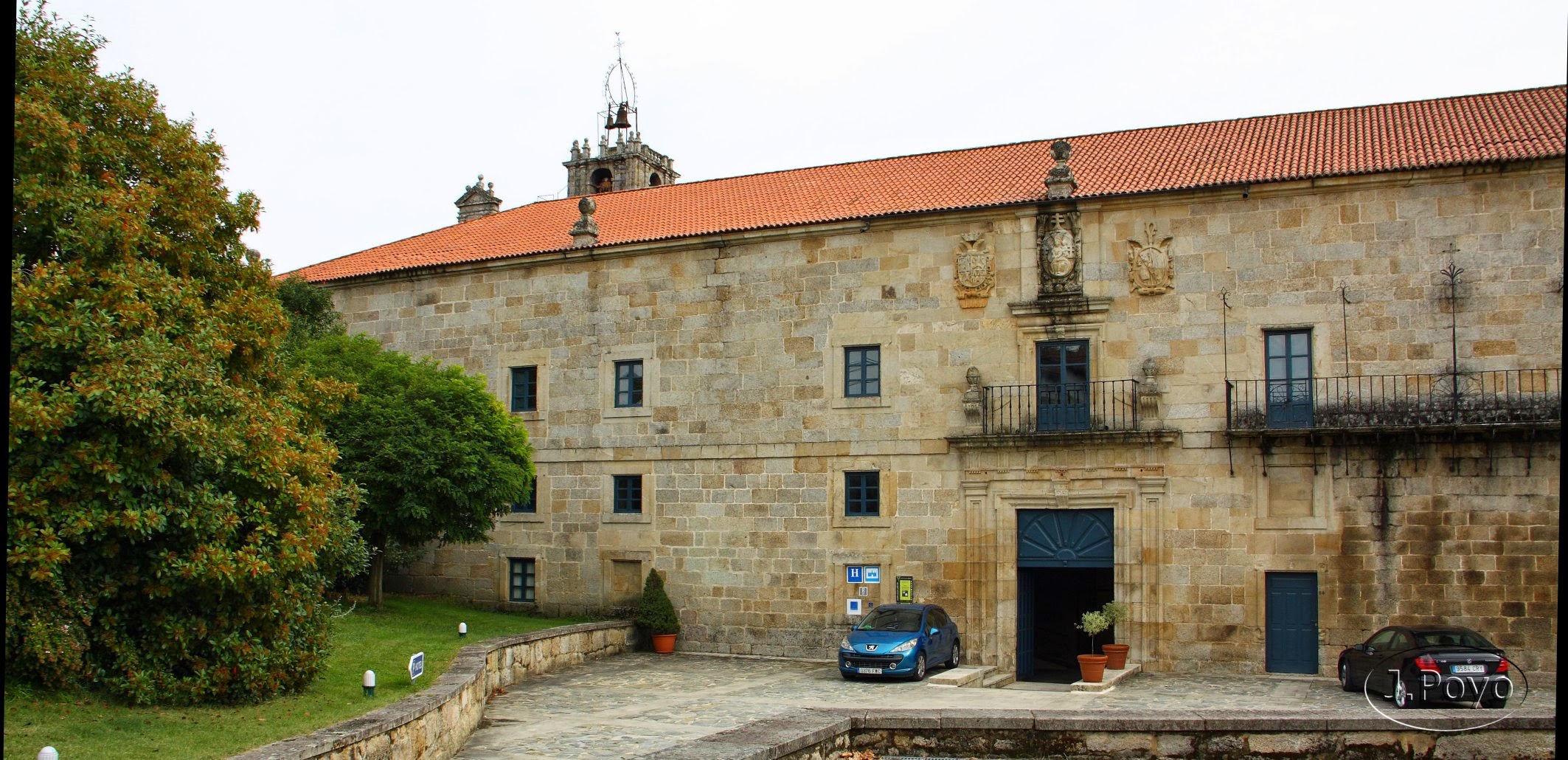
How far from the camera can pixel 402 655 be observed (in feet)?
55.6

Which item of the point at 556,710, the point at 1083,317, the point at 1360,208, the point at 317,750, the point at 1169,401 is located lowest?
the point at 556,710

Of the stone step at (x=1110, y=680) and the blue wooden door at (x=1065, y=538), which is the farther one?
the blue wooden door at (x=1065, y=538)

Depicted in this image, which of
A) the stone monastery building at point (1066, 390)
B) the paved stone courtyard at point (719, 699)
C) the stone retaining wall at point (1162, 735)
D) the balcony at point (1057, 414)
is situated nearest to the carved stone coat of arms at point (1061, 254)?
the stone monastery building at point (1066, 390)

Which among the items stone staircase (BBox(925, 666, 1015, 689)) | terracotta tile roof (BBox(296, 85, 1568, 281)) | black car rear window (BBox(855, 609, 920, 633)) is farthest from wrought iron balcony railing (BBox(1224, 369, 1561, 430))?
black car rear window (BBox(855, 609, 920, 633))

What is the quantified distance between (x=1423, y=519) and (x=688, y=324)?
13.6 m

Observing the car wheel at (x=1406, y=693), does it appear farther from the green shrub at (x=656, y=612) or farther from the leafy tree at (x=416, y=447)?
the leafy tree at (x=416, y=447)

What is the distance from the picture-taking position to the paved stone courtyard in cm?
1469

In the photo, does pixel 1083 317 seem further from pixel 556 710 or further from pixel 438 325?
pixel 438 325

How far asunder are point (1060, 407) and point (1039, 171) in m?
5.27

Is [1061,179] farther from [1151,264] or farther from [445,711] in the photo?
[445,711]

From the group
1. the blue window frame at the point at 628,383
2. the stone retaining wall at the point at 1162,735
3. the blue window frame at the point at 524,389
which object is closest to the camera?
the stone retaining wall at the point at 1162,735

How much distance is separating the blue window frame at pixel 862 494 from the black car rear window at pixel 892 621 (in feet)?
10.7

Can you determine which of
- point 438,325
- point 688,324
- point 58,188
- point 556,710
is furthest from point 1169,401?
point 58,188

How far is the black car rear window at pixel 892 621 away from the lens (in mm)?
20797
